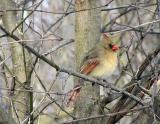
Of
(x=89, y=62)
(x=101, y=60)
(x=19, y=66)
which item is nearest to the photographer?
(x=89, y=62)

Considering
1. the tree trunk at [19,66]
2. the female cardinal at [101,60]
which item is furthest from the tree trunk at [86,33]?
the tree trunk at [19,66]

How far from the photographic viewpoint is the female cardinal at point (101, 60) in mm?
5684

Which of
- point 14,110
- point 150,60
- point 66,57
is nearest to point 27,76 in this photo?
point 14,110

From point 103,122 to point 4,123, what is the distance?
5.03ft

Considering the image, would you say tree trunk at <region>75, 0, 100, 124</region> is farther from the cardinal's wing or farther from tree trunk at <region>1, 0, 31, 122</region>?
tree trunk at <region>1, 0, 31, 122</region>

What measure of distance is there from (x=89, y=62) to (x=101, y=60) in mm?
185

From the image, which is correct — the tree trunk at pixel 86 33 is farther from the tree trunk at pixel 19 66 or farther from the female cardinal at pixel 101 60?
the tree trunk at pixel 19 66

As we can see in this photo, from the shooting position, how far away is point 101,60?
583 cm

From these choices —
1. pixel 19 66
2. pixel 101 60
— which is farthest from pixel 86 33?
pixel 19 66

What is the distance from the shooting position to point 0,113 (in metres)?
4.13

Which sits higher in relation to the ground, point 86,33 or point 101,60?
point 86,33

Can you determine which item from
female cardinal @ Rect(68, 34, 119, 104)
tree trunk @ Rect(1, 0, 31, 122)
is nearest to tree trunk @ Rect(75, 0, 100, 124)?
female cardinal @ Rect(68, 34, 119, 104)

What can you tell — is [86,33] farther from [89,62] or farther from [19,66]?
[19,66]

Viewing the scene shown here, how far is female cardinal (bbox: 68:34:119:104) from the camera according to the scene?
5.68 m
